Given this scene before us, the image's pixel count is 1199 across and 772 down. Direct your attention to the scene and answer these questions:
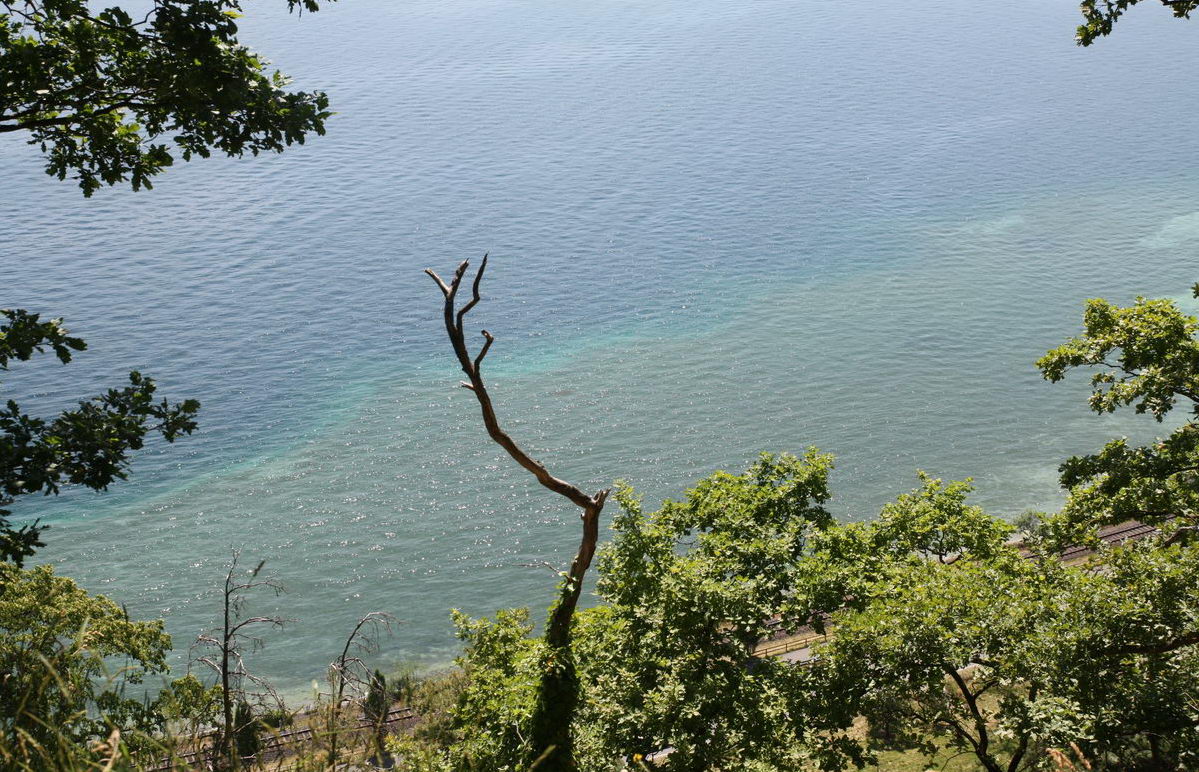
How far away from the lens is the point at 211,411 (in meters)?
51.3

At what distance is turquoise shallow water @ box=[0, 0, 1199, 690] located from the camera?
1688 inches

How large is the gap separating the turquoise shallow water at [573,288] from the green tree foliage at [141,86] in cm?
2452

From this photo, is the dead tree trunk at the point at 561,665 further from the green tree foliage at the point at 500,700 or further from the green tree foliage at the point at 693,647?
the green tree foliage at the point at 693,647

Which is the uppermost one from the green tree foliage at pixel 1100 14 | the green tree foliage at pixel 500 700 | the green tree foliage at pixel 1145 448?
the green tree foliage at pixel 1100 14

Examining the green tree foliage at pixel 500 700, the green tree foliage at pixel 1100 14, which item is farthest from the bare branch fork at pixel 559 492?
the green tree foliage at pixel 1100 14

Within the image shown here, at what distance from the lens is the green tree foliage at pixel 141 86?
12852 millimetres

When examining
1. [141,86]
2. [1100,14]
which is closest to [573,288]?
[1100,14]

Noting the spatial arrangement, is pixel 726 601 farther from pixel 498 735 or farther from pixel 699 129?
pixel 699 129

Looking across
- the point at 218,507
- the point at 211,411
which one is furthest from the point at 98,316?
the point at 218,507

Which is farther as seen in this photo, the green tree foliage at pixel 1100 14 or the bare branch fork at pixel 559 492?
the green tree foliage at pixel 1100 14

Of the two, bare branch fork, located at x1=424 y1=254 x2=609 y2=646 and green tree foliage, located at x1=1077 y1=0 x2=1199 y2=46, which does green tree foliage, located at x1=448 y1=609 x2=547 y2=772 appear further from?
green tree foliage, located at x1=1077 y1=0 x2=1199 y2=46

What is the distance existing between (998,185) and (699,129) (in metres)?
26.4

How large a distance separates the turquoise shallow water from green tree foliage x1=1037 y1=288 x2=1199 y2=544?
2191 cm

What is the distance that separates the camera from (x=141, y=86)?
13492mm
